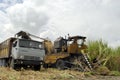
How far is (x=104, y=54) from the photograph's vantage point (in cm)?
2600

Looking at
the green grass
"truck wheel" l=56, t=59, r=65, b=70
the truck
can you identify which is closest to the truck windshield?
the truck

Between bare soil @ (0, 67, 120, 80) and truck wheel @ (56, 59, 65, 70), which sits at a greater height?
truck wheel @ (56, 59, 65, 70)

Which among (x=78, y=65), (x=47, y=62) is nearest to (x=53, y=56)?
(x=47, y=62)

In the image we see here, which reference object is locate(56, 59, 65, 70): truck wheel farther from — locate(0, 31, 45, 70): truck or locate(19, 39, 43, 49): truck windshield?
locate(19, 39, 43, 49): truck windshield

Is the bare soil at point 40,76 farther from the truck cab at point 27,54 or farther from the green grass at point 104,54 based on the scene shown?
the green grass at point 104,54

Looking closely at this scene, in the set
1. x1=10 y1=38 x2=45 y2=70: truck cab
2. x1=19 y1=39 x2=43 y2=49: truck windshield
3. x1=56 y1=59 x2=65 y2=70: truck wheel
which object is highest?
x1=19 y1=39 x2=43 y2=49: truck windshield

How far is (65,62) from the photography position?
27.3 metres

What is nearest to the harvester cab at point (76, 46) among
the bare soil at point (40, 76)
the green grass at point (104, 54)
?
the green grass at point (104, 54)

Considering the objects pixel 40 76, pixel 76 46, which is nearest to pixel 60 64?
pixel 76 46

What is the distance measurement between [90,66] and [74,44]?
3767 millimetres

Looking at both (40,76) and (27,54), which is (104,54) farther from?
(40,76)

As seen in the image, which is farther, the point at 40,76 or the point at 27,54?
the point at 27,54

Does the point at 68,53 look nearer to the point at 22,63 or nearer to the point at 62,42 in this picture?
the point at 62,42

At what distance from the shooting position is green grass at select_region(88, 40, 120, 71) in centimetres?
2572
